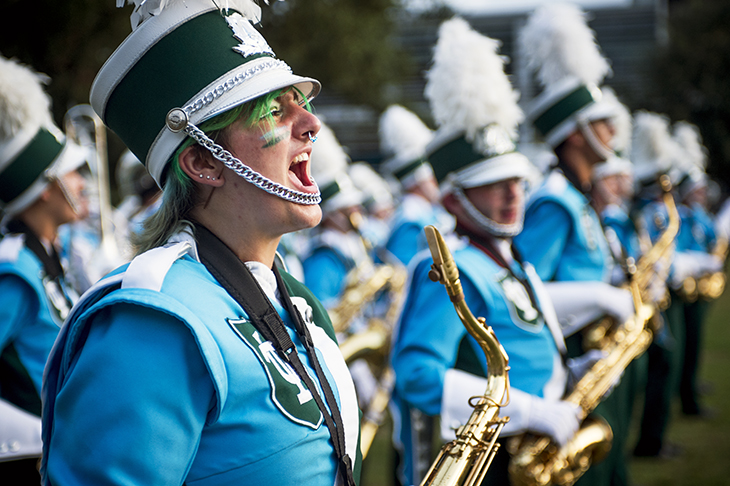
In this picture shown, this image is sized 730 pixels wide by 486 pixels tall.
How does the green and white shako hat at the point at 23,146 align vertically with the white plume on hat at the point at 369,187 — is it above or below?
above

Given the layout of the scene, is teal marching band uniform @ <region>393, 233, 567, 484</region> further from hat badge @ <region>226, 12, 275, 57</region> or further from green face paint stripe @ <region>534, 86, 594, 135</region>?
green face paint stripe @ <region>534, 86, 594, 135</region>

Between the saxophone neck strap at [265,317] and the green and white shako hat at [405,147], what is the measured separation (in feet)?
24.2

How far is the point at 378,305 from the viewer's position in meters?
7.70

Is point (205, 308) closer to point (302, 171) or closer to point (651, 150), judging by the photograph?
point (302, 171)

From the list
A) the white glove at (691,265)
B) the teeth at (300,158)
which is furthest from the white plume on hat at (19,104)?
the white glove at (691,265)

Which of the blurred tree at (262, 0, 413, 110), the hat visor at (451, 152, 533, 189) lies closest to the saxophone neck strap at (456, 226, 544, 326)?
the hat visor at (451, 152, 533, 189)

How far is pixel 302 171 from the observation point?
1723 mm

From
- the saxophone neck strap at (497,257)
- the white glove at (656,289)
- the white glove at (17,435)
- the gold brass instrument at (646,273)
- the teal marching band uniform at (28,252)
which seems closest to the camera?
the white glove at (17,435)

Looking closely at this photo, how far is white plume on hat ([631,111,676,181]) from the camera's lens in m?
9.38

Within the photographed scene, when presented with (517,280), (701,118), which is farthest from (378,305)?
(701,118)

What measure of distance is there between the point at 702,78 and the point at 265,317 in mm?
28288

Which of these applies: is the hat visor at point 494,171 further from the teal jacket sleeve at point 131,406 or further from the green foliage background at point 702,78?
the green foliage background at point 702,78

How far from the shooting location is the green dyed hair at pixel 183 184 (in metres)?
1.59

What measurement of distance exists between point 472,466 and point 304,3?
49.1 ft
